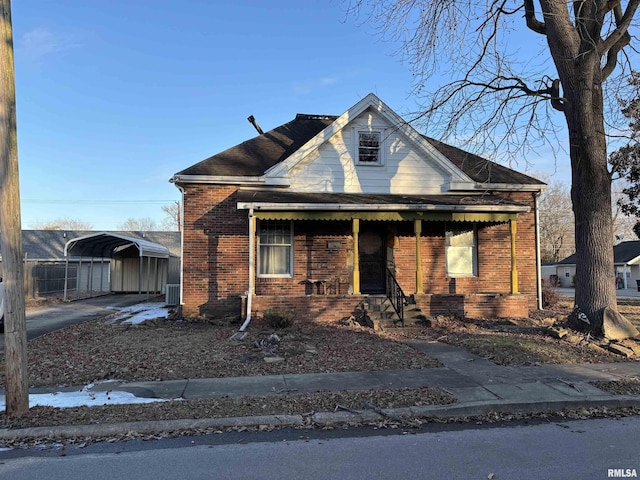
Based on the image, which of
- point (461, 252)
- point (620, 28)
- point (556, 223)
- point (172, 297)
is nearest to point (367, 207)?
point (461, 252)

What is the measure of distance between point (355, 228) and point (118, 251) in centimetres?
1897

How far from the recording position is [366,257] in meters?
14.0

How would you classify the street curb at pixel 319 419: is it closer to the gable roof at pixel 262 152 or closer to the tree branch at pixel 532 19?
the tree branch at pixel 532 19

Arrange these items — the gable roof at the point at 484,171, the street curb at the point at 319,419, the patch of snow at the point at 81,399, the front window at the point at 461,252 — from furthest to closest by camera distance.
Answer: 1. the gable roof at the point at 484,171
2. the front window at the point at 461,252
3. the patch of snow at the point at 81,399
4. the street curb at the point at 319,419

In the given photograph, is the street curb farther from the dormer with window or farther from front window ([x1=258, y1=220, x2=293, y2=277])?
the dormer with window

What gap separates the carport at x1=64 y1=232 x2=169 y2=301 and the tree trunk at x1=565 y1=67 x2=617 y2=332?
57.8ft

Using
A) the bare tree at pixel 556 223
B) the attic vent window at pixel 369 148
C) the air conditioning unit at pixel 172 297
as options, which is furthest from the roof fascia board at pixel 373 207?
the bare tree at pixel 556 223

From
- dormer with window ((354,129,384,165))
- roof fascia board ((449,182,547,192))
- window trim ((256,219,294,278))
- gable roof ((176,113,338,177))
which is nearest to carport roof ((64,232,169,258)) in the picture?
gable roof ((176,113,338,177))

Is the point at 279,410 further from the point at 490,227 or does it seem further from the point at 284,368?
the point at 490,227

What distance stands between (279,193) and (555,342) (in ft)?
26.2

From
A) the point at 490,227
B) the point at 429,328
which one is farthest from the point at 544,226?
the point at 429,328

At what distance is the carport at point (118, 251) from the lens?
68.1ft

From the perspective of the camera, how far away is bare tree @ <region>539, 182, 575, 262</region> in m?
59.1

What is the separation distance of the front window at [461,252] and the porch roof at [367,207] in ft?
5.13
